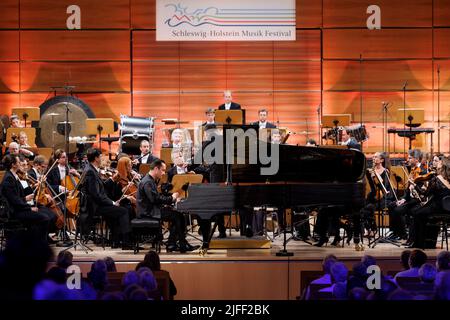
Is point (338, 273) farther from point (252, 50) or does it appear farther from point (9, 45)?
point (9, 45)

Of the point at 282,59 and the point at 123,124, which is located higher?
the point at 282,59

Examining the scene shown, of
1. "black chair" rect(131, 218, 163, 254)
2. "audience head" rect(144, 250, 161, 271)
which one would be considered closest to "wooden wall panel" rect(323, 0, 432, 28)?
"black chair" rect(131, 218, 163, 254)

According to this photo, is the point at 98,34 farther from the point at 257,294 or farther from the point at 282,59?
the point at 257,294

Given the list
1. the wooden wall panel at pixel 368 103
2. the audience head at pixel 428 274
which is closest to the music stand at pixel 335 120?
the wooden wall panel at pixel 368 103

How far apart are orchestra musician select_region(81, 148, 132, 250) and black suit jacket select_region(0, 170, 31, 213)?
2.53ft

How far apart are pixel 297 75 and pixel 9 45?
560 cm

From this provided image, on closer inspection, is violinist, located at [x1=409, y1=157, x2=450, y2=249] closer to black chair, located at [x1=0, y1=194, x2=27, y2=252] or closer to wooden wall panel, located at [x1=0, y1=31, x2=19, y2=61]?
black chair, located at [x1=0, y1=194, x2=27, y2=252]

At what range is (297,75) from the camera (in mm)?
14258

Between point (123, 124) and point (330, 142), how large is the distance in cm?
380

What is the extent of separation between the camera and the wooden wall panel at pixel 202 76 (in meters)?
14.2
